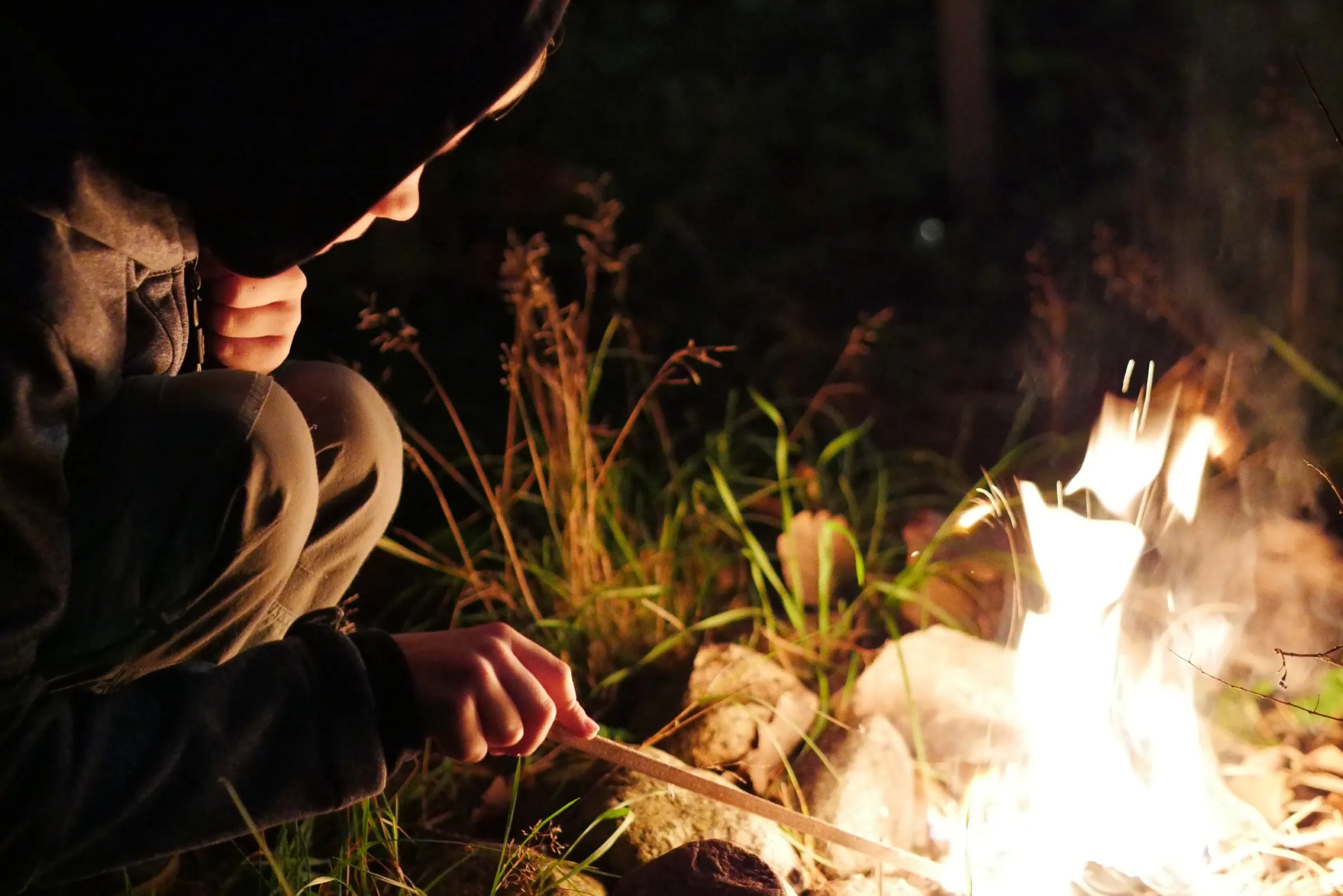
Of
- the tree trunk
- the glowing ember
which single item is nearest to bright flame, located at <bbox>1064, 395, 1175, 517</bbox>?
the glowing ember

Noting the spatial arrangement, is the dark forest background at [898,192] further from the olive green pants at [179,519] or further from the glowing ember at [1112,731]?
the olive green pants at [179,519]

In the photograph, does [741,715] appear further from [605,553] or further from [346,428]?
[346,428]

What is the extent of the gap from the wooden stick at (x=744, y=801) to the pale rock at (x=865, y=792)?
0.19 meters

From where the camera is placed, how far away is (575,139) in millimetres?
4551

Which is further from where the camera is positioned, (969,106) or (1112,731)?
(969,106)

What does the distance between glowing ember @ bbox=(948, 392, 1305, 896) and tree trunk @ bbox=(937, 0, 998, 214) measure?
Answer: 2337mm

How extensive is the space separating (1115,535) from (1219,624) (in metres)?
0.38

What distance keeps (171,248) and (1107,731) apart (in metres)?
1.45

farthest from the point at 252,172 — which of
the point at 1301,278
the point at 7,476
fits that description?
the point at 1301,278

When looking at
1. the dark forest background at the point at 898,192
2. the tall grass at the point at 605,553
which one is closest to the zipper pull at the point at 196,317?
the tall grass at the point at 605,553

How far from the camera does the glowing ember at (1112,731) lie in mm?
1751

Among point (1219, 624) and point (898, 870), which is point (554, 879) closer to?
point (898, 870)

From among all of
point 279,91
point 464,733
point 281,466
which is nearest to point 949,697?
point 464,733

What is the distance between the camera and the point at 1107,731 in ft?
6.15
